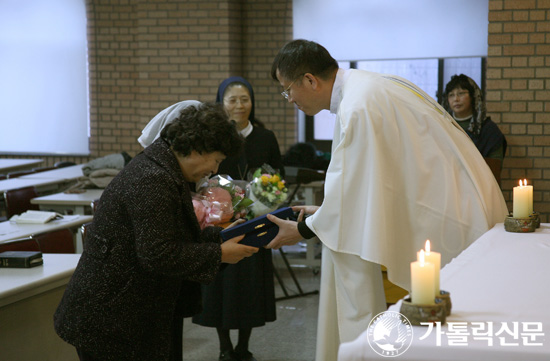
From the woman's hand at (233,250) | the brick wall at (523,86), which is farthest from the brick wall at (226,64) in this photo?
the woman's hand at (233,250)

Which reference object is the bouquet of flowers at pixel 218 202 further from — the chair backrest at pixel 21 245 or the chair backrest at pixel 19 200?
the chair backrest at pixel 19 200

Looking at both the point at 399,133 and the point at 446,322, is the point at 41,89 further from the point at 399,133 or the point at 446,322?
the point at 446,322

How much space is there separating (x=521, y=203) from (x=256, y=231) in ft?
3.51

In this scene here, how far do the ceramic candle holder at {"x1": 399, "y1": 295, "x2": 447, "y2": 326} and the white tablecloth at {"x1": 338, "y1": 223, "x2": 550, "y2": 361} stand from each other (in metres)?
0.02

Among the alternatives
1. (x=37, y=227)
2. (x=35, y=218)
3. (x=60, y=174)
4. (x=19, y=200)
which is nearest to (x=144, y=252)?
(x=37, y=227)

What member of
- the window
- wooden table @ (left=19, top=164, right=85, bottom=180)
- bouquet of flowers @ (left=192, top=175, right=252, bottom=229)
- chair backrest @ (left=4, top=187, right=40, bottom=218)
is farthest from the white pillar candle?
the window

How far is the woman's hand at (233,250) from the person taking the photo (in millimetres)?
2778

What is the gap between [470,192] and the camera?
112 inches

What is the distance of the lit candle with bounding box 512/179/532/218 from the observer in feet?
8.41

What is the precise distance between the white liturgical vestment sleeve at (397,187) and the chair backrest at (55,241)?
187 cm

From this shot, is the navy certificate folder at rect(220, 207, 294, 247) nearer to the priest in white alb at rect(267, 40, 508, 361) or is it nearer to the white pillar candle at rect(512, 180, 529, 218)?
the priest in white alb at rect(267, 40, 508, 361)

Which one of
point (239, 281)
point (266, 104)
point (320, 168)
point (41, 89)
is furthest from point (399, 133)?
point (41, 89)

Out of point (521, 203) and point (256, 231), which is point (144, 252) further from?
point (521, 203)

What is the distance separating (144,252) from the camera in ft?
7.86
